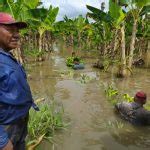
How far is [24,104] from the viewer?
10.4ft

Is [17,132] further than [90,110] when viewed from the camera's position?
No

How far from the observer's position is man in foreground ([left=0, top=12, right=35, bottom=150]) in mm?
2889

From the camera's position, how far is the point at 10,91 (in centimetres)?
295

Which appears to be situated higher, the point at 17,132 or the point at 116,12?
the point at 116,12

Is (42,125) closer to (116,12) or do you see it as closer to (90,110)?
(90,110)

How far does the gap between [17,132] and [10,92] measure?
20.1 inches

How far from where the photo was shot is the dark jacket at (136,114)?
23.8ft

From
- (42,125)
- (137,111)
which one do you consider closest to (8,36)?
(42,125)

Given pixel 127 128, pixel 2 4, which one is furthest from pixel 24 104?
pixel 2 4

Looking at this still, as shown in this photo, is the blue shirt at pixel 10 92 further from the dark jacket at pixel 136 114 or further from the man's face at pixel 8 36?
the dark jacket at pixel 136 114

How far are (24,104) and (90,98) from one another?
7.30 m

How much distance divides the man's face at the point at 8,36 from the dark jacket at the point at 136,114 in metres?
4.71

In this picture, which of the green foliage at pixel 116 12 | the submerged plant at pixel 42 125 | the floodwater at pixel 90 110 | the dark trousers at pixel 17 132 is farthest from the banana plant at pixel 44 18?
the dark trousers at pixel 17 132

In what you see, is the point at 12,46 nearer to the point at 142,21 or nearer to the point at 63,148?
the point at 63,148
